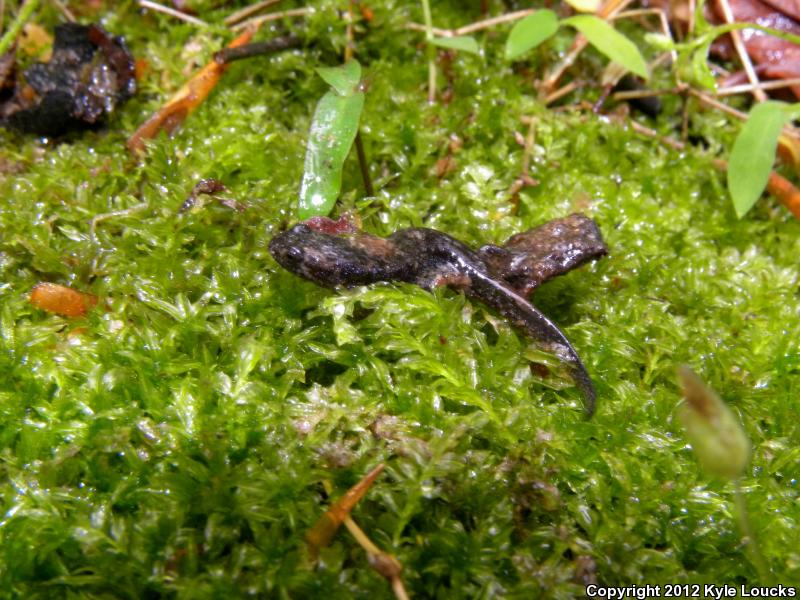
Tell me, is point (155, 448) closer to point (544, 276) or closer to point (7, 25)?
point (544, 276)

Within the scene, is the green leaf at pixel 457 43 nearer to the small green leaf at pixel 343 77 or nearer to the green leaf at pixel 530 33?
the green leaf at pixel 530 33

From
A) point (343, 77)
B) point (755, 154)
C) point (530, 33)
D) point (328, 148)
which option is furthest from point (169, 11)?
point (755, 154)

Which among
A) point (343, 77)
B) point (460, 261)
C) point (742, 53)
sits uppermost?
point (343, 77)

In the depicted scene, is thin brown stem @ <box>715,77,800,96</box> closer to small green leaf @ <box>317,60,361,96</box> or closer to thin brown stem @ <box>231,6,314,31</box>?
small green leaf @ <box>317,60,361,96</box>

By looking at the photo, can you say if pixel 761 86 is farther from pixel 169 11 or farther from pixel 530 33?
pixel 169 11

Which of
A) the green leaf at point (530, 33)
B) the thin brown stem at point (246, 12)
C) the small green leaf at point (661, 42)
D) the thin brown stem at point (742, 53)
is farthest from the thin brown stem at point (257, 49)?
the thin brown stem at point (742, 53)

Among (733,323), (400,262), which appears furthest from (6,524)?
(733,323)
